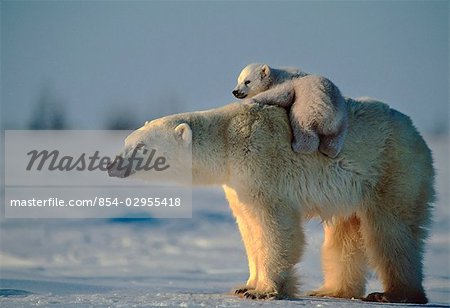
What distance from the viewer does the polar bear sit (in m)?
8.06

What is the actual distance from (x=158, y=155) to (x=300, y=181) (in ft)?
4.85

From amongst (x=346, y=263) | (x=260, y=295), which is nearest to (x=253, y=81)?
(x=346, y=263)

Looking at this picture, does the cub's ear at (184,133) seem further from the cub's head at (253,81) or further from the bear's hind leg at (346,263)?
the bear's hind leg at (346,263)

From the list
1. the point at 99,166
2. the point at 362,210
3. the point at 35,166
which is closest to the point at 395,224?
the point at 362,210

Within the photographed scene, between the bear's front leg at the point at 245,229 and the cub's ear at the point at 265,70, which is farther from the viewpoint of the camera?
the cub's ear at the point at 265,70

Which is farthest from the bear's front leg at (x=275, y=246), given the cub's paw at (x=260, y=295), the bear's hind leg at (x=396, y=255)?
the bear's hind leg at (x=396, y=255)

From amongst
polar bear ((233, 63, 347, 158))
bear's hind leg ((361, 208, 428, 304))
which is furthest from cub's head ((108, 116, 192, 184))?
bear's hind leg ((361, 208, 428, 304))

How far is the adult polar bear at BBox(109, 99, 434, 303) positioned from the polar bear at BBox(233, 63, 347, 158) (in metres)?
0.12

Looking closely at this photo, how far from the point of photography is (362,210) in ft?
27.8

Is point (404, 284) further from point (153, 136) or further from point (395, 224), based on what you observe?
point (153, 136)

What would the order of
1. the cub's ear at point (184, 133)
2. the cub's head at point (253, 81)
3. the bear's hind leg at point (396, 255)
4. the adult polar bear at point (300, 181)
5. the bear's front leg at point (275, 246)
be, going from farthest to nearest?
the cub's head at point (253, 81)
the bear's hind leg at point (396, 255)
the cub's ear at point (184, 133)
the adult polar bear at point (300, 181)
the bear's front leg at point (275, 246)

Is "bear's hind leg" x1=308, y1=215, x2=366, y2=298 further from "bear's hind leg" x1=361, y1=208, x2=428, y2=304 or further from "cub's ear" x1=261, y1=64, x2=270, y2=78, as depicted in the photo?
"cub's ear" x1=261, y1=64, x2=270, y2=78

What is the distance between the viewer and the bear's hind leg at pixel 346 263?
29.7 feet

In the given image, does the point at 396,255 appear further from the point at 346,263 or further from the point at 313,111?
the point at 313,111
